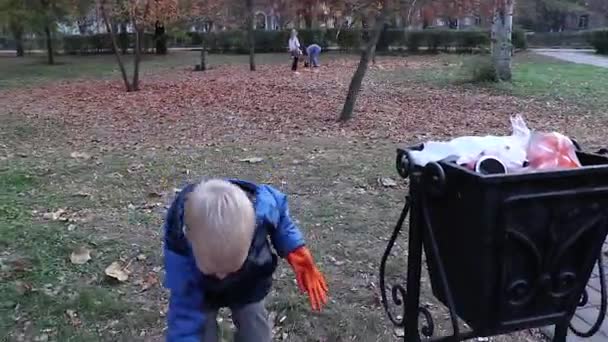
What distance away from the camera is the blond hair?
1893 millimetres

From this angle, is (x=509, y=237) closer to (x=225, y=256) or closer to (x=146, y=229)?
(x=225, y=256)

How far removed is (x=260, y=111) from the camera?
430 inches

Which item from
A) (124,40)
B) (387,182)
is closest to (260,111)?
(387,182)

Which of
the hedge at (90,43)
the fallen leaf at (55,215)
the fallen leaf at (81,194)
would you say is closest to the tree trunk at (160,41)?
the hedge at (90,43)

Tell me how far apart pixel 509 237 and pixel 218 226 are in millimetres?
834

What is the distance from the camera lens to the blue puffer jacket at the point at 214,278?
209cm

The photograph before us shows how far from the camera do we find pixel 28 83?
59.7 ft

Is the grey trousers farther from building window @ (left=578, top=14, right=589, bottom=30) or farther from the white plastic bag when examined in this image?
building window @ (left=578, top=14, right=589, bottom=30)

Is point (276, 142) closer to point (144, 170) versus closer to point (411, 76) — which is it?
point (144, 170)

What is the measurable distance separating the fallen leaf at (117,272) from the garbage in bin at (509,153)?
2.02 metres

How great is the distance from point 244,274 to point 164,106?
10.2m

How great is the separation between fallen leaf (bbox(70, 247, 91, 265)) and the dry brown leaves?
163 inches

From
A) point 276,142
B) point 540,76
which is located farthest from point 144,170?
point 540,76

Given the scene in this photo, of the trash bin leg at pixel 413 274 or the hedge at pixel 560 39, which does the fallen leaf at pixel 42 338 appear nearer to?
the trash bin leg at pixel 413 274
